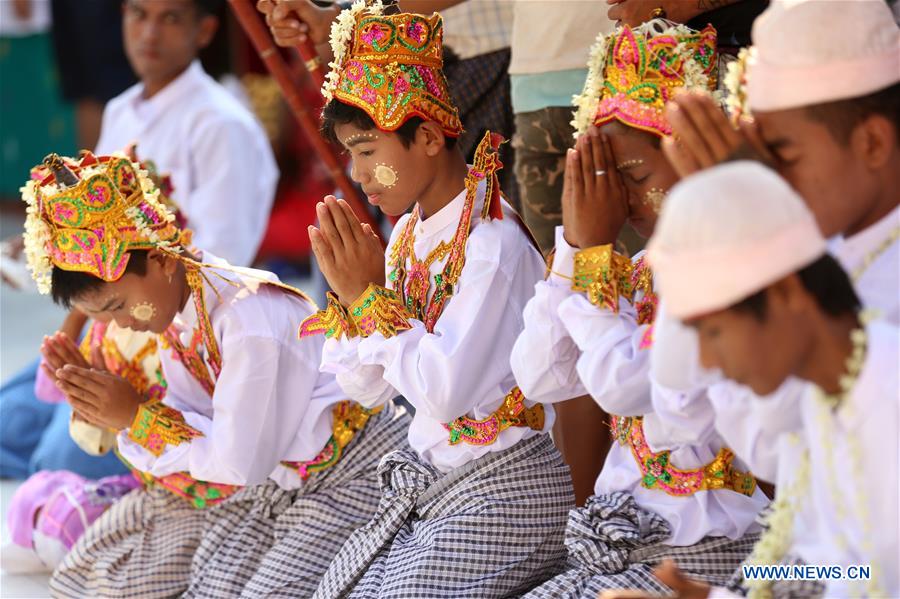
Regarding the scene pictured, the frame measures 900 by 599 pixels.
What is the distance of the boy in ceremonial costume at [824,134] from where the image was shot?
86.9 inches

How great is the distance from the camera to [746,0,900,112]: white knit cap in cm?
220

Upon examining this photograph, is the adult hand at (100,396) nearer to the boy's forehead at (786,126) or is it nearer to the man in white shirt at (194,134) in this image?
the man in white shirt at (194,134)

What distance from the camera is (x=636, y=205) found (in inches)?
108

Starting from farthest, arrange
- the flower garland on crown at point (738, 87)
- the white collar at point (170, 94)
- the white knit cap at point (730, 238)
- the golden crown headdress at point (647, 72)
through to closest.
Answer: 1. the white collar at point (170, 94)
2. the golden crown headdress at point (647, 72)
3. the flower garland on crown at point (738, 87)
4. the white knit cap at point (730, 238)

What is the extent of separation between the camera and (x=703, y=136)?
7.50 feet

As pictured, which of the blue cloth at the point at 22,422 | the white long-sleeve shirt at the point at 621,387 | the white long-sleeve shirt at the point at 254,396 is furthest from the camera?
the blue cloth at the point at 22,422

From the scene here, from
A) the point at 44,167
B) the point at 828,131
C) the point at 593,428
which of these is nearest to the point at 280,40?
the point at 44,167

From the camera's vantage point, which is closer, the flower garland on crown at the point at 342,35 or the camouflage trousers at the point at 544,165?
the flower garland on crown at the point at 342,35

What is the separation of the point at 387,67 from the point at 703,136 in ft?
3.51

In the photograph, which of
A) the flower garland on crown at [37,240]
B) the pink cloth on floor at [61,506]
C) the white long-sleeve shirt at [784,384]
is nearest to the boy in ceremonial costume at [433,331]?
the white long-sleeve shirt at [784,384]

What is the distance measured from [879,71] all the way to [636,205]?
653 mm

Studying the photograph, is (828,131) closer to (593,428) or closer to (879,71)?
(879,71)

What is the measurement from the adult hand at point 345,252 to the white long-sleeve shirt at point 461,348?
0.14 m

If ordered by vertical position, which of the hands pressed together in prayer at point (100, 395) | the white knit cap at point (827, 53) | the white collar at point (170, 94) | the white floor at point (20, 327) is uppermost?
the white knit cap at point (827, 53)
